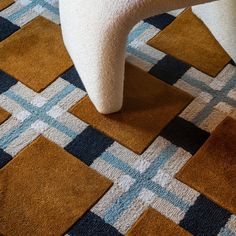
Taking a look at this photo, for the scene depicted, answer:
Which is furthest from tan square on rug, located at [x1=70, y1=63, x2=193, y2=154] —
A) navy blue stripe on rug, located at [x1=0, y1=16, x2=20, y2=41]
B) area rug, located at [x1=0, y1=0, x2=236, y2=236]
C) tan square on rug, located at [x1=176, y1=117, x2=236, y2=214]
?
navy blue stripe on rug, located at [x1=0, y1=16, x2=20, y2=41]

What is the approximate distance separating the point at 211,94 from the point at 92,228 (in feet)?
1.56

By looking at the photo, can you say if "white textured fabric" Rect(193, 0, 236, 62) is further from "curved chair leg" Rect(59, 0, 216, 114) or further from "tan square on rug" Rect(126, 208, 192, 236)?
"tan square on rug" Rect(126, 208, 192, 236)

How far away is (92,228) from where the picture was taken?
851 mm

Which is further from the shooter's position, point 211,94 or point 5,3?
point 5,3

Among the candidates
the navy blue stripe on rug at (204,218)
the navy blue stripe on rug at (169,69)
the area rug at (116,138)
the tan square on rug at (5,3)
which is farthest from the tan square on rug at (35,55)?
the navy blue stripe on rug at (204,218)

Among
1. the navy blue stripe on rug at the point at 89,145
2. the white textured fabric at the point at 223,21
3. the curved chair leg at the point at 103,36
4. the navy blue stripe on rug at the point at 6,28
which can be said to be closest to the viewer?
the curved chair leg at the point at 103,36

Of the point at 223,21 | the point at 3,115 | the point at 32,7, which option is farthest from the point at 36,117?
the point at 223,21

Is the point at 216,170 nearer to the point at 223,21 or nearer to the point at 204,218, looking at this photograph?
the point at 204,218

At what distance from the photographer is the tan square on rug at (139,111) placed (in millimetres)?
997

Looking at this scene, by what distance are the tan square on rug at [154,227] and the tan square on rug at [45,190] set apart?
10 cm

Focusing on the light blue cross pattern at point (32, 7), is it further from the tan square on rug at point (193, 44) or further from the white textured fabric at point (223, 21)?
the white textured fabric at point (223, 21)

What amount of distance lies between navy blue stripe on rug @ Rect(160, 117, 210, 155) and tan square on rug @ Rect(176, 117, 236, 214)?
2 cm

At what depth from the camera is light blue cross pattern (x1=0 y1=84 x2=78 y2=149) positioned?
3.26 ft

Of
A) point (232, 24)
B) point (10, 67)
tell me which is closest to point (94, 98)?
point (10, 67)
